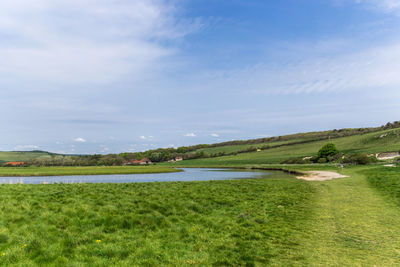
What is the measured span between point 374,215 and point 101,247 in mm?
13362

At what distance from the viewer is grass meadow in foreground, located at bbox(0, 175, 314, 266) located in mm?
7297

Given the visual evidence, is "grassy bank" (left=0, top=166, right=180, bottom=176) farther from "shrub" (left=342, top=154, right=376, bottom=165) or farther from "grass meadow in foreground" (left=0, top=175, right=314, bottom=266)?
"shrub" (left=342, top=154, right=376, bottom=165)

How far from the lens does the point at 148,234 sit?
31.3ft

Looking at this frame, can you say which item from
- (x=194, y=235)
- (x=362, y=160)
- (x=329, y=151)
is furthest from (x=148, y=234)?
(x=329, y=151)

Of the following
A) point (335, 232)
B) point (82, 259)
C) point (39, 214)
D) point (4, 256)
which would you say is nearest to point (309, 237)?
point (335, 232)

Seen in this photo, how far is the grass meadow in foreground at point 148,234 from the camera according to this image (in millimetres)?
7297

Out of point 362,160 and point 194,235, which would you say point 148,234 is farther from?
point 362,160

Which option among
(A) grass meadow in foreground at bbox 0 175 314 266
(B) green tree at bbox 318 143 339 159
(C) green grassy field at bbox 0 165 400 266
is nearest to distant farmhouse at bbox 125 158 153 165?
(B) green tree at bbox 318 143 339 159

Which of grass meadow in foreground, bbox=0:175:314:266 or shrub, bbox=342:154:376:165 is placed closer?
grass meadow in foreground, bbox=0:175:314:266

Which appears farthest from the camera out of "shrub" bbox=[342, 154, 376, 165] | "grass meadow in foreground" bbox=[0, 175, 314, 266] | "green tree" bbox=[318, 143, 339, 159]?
"green tree" bbox=[318, 143, 339, 159]

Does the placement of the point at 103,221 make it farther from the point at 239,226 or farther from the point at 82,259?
the point at 239,226

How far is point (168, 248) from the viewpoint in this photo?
8.27m

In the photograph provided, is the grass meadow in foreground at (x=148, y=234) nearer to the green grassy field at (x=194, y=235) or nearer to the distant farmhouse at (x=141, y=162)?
the green grassy field at (x=194, y=235)

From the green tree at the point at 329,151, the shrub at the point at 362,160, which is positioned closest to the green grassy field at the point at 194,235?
the shrub at the point at 362,160
